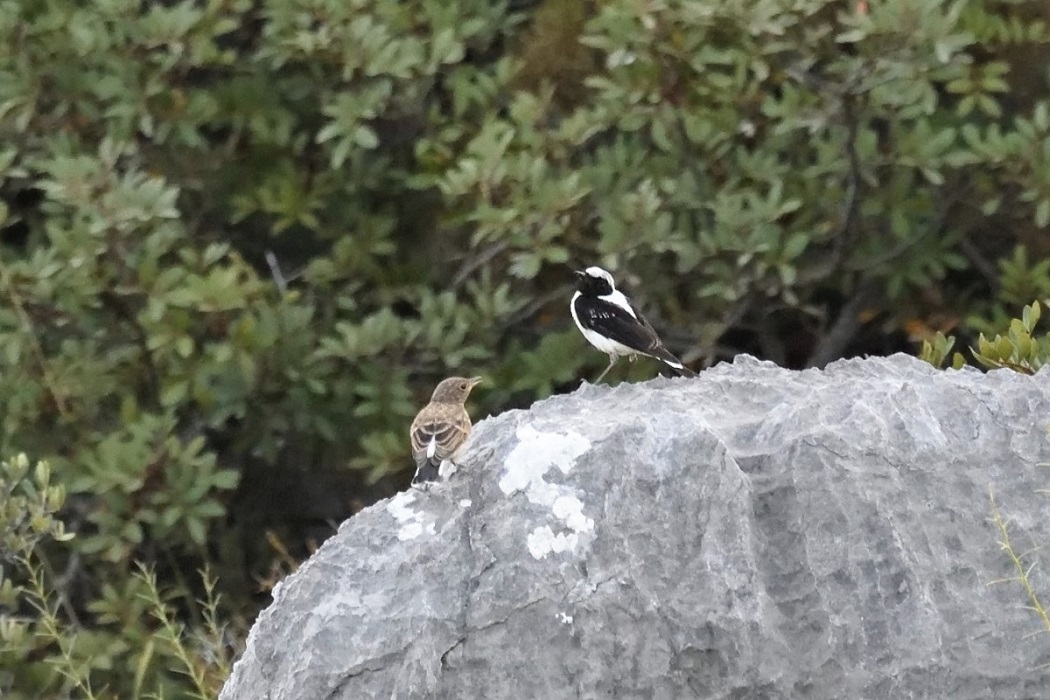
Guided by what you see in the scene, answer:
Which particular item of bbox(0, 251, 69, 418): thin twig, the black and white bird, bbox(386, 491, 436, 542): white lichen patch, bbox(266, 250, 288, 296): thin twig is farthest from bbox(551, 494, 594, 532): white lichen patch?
bbox(0, 251, 69, 418): thin twig

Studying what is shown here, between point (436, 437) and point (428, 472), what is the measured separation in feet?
0.95

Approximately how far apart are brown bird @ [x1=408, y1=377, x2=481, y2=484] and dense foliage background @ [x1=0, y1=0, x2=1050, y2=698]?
5.11ft

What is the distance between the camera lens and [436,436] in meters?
4.63

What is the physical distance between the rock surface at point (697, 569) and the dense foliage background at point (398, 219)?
95.3 inches

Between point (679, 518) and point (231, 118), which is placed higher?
point (679, 518)

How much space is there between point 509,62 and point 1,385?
2.50m

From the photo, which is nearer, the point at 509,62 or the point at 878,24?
the point at 878,24

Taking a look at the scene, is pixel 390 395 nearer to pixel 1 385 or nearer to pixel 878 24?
pixel 1 385

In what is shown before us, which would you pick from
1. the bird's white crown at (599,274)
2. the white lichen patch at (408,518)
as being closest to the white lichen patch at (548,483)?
the white lichen patch at (408,518)

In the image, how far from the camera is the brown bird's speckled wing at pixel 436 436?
4391mm

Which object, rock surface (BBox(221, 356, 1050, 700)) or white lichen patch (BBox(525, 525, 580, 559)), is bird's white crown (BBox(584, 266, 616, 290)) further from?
white lichen patch (BBox(525, 525, 580, 559))

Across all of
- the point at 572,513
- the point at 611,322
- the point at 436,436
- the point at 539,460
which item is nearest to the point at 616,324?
the point at 611,322

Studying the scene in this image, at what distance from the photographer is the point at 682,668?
3730 mm

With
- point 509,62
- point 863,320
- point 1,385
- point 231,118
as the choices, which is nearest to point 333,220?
point 231,118
